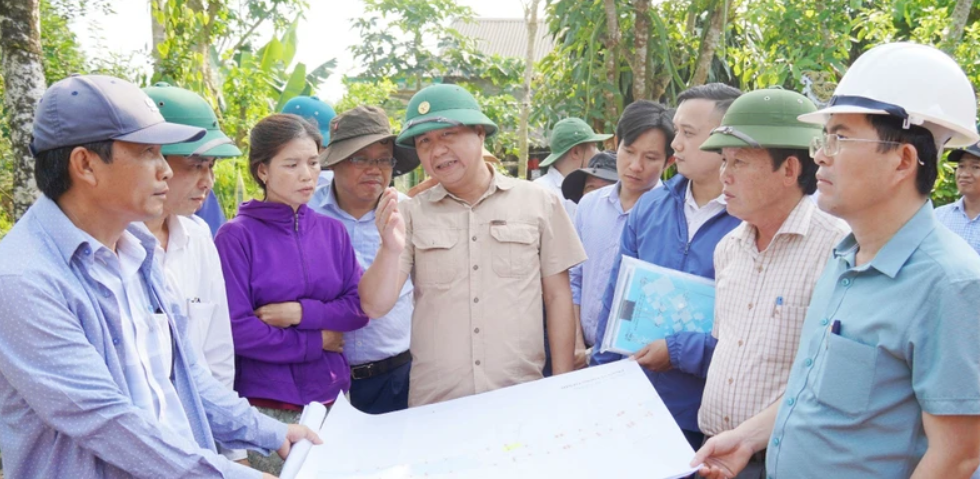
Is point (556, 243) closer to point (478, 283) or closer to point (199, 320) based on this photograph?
point (478, 283)

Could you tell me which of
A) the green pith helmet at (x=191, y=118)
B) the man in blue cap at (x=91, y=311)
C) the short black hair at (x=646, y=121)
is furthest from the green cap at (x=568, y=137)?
the man in blue cap at (x=91, y=311)

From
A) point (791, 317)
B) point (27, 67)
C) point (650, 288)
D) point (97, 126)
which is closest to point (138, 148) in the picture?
point (97, 126)

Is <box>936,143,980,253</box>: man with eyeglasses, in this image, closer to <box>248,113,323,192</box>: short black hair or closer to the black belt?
the black belt

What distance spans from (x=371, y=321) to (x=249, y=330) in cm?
77

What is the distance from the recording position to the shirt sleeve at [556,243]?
10.1 ft

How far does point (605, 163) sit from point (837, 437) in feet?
11.0

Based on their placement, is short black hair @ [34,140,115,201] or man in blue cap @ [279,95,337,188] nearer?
short black hair @ [34,140,115,201]

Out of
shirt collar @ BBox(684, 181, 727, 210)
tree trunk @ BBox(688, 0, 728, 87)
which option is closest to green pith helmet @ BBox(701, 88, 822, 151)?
shirt collar @ BBox(684, 181, 727, 210)

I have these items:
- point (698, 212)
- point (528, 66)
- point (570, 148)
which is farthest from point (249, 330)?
point (528, 66)

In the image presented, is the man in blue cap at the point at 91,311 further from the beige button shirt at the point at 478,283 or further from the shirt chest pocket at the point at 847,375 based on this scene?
the shirt chest pocket at the point at 847,375

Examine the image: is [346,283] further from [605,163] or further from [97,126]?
[605,163]

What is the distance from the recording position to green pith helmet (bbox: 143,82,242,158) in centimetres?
270

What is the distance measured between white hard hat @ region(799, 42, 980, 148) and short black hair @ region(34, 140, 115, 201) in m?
1.75

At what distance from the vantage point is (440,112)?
9.73 ft
